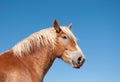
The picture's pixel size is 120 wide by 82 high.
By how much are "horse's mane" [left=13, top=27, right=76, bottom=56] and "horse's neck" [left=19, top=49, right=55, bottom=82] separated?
22 cm

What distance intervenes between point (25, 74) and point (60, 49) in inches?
69.2

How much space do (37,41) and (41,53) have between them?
1.48ft

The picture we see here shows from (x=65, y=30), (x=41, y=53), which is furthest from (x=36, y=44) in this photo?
(x=65, y=30)

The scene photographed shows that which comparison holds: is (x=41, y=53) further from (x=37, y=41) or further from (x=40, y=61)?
(x=37, y=41)

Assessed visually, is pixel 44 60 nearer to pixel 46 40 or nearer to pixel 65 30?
pixel 46 40

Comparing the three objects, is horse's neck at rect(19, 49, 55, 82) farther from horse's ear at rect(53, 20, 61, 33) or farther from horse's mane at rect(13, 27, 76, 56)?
horse's ear at rect(53, 20, 61, 33)

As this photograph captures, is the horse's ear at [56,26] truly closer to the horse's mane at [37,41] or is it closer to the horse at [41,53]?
the horse at [41,53]

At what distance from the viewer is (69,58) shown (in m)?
11.1

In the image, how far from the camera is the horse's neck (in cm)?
1052

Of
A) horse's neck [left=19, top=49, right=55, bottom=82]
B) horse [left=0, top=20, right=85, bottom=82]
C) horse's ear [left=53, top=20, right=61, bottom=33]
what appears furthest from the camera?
horse's ear [left=53, top=20, right=61, bottom=33]

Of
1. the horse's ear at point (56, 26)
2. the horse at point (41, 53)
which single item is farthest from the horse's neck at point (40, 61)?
the horse's ear at point (56, 26)

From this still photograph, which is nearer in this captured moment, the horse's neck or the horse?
the horse

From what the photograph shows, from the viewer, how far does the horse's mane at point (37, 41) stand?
34.8 ft

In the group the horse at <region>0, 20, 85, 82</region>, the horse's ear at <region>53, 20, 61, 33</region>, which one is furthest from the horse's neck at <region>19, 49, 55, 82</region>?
the horse's ear at <region>53, 20, 61, 33</region>
